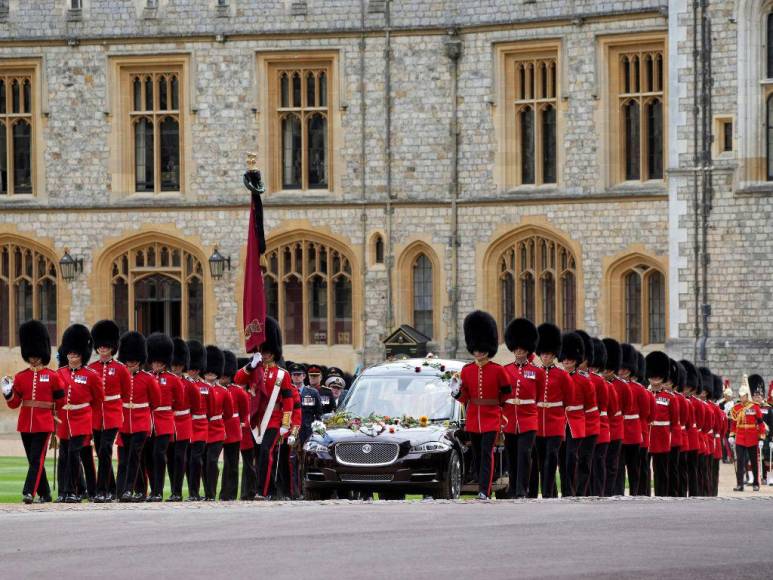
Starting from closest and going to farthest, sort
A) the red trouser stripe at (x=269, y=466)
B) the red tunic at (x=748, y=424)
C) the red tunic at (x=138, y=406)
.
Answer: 1. the red tunic at (x=138, y=406)
2. the red trouser stripe at (x=269, y=466)
3. the red tunic at (x=748, y=424)

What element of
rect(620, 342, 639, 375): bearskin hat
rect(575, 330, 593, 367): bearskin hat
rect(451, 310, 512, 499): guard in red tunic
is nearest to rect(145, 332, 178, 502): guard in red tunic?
rect(451, 310, 512, 499): guard in red tunic

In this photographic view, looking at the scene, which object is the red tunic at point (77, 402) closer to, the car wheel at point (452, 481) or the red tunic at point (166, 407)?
the red tunic at point (166, 407)

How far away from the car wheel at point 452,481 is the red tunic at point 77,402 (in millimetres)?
2918

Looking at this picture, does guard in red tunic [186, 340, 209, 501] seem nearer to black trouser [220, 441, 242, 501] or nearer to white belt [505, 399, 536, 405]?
black trouser [220, 441, 242, 501]

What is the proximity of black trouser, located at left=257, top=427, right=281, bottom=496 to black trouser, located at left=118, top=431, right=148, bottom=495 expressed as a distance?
3.58ft

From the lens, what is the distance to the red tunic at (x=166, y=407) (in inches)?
642

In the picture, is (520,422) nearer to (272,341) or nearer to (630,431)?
(630,431)

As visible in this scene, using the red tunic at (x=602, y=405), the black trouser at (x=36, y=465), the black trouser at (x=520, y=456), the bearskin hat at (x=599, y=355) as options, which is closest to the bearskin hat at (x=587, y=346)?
the bearskin hat at (x=599, y=355)

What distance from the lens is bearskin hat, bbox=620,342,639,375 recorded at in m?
18.7

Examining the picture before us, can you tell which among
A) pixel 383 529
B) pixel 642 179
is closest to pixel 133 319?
pixel 642 179

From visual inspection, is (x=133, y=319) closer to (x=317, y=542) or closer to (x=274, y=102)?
(x=274, y=102)

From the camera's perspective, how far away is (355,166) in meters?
31.2

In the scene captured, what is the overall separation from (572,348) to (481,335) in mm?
1167

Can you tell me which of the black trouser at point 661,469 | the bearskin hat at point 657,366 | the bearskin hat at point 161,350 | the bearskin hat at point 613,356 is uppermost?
the bearskin hat at point 161,350
